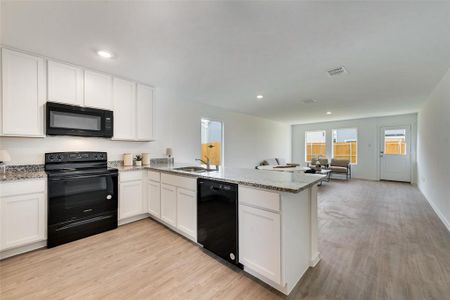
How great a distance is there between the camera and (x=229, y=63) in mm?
2586

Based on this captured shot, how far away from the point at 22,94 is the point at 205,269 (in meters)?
2.97

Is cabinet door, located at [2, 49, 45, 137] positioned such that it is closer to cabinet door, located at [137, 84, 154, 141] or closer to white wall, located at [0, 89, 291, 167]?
white wall, located at [0, 89, 291, 167]

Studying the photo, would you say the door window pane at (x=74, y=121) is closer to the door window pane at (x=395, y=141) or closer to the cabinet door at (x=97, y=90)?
the cabinet door at (x=97, y=90)

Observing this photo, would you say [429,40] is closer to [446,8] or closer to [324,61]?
[446,8]

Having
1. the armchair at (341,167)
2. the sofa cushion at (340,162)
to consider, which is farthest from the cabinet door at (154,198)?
the sofa cushion at (340,162)

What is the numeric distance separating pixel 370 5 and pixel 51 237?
157 inches

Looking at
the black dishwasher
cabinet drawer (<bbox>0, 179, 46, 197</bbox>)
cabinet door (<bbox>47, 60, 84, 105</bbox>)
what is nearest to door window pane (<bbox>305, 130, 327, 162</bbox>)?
the black dishwasher

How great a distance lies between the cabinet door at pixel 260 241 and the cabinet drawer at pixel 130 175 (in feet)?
6.62

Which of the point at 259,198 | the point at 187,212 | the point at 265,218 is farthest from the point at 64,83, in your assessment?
the point at 265,218

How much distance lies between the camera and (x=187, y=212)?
2375 mm

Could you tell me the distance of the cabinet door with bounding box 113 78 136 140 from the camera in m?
3.07

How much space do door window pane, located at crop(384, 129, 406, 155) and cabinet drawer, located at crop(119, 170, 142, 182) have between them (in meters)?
8.22

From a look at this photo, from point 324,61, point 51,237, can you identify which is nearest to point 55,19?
point 51,237

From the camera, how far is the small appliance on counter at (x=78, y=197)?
2.24m
